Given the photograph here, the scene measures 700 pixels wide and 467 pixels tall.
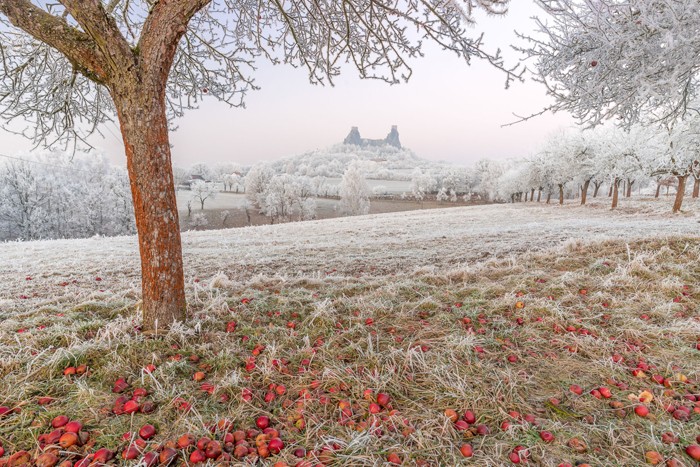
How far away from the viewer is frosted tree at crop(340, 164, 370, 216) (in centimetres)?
5319

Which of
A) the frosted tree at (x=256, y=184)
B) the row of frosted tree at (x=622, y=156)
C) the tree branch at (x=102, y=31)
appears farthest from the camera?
the frosted tree at (x=256, y=184)

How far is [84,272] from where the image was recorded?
6.85m

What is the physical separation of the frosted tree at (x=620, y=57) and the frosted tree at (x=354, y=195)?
157 feet

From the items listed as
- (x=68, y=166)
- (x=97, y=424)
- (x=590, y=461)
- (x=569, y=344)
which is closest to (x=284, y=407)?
(x=97, y=424)

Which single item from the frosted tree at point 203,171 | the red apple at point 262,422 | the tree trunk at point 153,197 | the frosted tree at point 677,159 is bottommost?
the red apple at point 262,422

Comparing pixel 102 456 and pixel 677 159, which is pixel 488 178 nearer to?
pixel 677 159

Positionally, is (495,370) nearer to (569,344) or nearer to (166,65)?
(569,344)

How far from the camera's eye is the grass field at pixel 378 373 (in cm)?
194

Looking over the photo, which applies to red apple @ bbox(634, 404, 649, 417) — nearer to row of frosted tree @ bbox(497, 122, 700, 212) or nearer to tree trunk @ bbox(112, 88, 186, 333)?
tree trunk @ bbox(112, 88, 186, 333)

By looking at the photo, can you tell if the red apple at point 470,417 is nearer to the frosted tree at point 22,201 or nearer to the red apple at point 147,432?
the red apple at point 147,432

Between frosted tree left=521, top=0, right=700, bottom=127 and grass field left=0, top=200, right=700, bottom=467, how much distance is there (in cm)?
247

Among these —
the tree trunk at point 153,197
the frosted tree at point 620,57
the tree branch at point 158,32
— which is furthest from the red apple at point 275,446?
the frosted tree at point 620,57

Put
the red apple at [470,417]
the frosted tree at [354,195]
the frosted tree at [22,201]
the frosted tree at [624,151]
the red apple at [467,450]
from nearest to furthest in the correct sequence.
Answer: the red apple at [467,450]
the red apple at [470,417]
the frosted tree at [624,151]
the frosted tree at [22,201]
the frosted tree at [354,195]

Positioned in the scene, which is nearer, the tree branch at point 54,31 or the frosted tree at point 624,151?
the tree branch at point 54,31
